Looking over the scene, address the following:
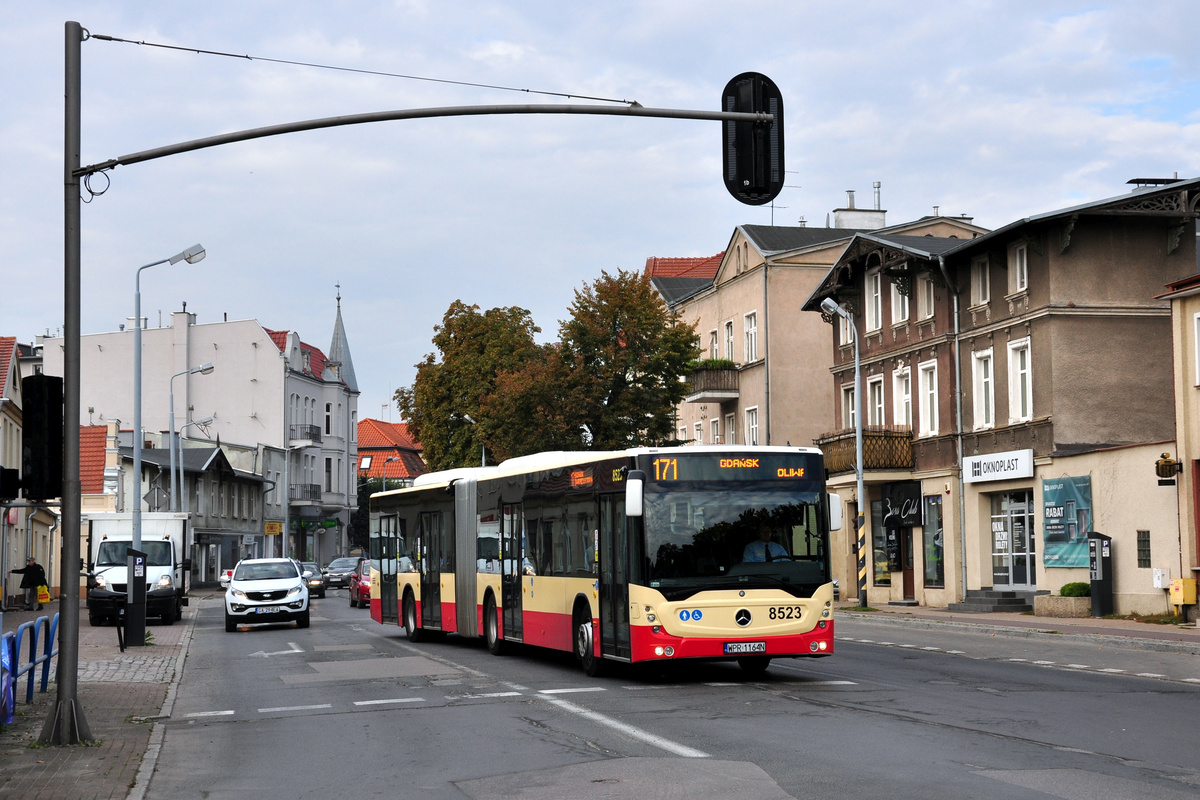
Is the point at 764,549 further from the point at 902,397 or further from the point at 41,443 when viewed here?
the point at 902,397

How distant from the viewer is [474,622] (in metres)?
24.4

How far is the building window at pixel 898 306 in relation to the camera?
144ft

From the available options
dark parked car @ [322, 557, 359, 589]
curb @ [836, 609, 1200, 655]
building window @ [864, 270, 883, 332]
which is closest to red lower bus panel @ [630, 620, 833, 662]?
curb @ [836, 609, 1200, 655]

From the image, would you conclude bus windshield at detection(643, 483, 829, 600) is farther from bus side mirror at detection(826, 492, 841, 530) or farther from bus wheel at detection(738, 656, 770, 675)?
bus wheel at detection(738, 656, 770, 675)

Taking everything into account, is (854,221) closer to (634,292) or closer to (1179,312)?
(634,292)

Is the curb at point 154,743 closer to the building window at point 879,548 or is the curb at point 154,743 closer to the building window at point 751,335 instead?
the building window at point 879,548

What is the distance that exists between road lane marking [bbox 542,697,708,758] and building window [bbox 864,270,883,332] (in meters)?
32.2

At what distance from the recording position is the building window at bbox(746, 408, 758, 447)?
55.1 meters

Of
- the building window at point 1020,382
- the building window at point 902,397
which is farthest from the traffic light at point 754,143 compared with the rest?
the building window at point 902,397

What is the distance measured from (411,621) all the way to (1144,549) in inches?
608

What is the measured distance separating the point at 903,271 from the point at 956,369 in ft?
13.9

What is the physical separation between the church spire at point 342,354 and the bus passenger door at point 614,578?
84.1m

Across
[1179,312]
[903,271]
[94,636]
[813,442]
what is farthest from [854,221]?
[94,636]

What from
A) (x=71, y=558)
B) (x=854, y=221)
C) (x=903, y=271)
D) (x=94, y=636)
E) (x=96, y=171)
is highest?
(x=854, y=221)
